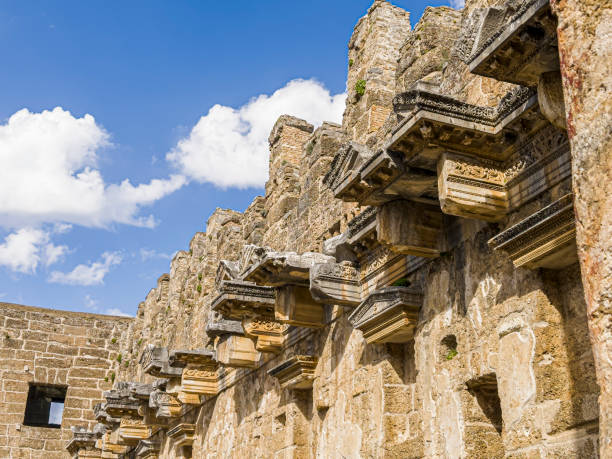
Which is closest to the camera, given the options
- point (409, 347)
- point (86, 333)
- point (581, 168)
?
point (581, 168)

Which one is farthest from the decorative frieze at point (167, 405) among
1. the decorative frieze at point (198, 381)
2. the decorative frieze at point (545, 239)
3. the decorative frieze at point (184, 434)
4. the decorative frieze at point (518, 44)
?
the decorative frieze at point (518, 44)

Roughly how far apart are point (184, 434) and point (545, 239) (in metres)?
10.0

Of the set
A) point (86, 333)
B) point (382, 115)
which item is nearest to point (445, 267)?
point (382, 115)

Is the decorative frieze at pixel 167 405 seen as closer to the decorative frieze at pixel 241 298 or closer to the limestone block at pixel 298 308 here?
the decorative frieze at pixel 241 298

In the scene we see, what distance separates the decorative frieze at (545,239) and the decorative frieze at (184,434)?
9.45 meters

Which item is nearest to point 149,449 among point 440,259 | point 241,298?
point 241,298

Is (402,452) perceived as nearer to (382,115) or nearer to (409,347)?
(409,347)

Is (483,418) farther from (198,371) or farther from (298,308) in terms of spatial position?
(198,371)

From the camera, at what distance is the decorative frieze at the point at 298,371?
29.0 feet

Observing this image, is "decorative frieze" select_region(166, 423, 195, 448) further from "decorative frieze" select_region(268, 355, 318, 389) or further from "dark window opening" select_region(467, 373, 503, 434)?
"dark window opening" select_region(467, 373, 503, 434)

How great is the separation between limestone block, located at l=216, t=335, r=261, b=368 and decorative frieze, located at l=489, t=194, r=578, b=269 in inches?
235

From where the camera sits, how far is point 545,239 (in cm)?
506

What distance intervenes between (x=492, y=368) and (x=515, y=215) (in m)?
1.05

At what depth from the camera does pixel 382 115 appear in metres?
8.55
